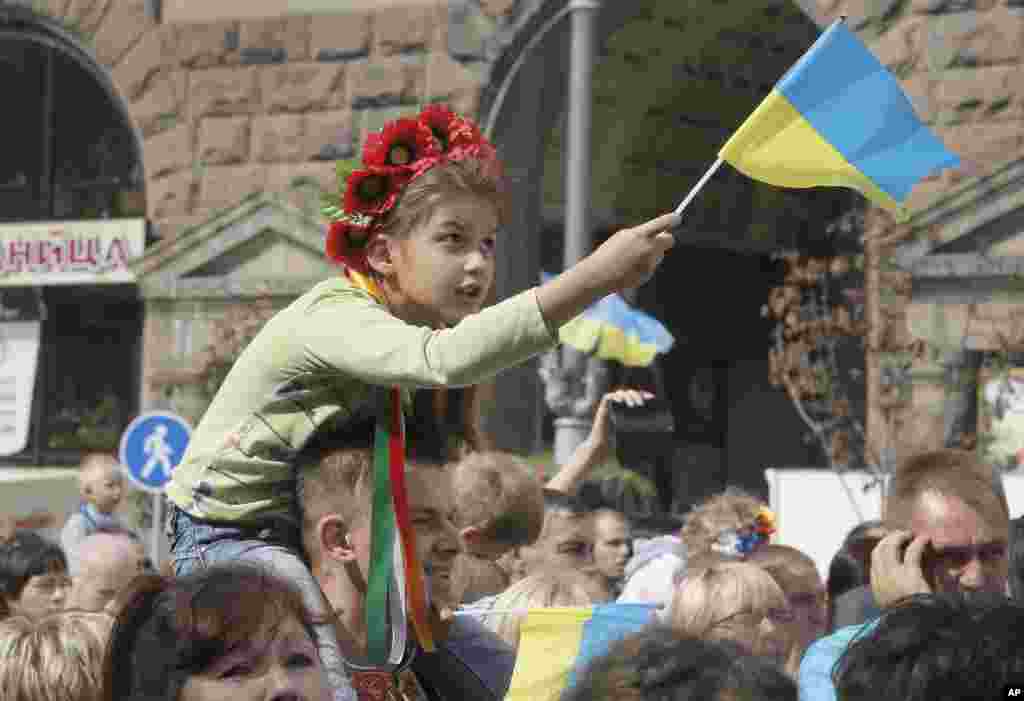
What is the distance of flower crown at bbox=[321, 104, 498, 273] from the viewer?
173 inches

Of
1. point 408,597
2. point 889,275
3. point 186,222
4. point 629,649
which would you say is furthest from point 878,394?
point 629,649

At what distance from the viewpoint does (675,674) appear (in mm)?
2852

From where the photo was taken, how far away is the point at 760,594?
19.6ft

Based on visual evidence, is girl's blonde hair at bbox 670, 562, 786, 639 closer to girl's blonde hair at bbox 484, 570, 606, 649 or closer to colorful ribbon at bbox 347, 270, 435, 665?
girl's blonde hair at bbox 484, 570, 606, 649

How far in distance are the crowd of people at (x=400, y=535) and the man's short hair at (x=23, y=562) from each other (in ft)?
10.0

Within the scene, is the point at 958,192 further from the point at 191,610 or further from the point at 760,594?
the point at 191,610

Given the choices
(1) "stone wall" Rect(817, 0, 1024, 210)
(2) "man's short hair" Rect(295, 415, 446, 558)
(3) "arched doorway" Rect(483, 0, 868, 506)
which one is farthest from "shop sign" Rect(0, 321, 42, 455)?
(2) "man's short hair" Rect(295, 415, 446, 558)

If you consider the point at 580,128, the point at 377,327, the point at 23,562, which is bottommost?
the point at 23,562

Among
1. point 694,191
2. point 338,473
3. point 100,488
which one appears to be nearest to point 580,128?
point 100,488

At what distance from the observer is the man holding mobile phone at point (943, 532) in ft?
15.3

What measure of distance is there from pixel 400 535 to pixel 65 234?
16240 mm

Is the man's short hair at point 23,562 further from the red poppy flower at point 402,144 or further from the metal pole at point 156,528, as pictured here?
the metal pole at point 156,528

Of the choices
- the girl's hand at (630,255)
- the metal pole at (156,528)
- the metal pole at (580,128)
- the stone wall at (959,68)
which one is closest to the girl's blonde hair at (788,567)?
the girl's hand at (630,255)

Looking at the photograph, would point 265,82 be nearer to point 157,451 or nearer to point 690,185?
point 157,451
